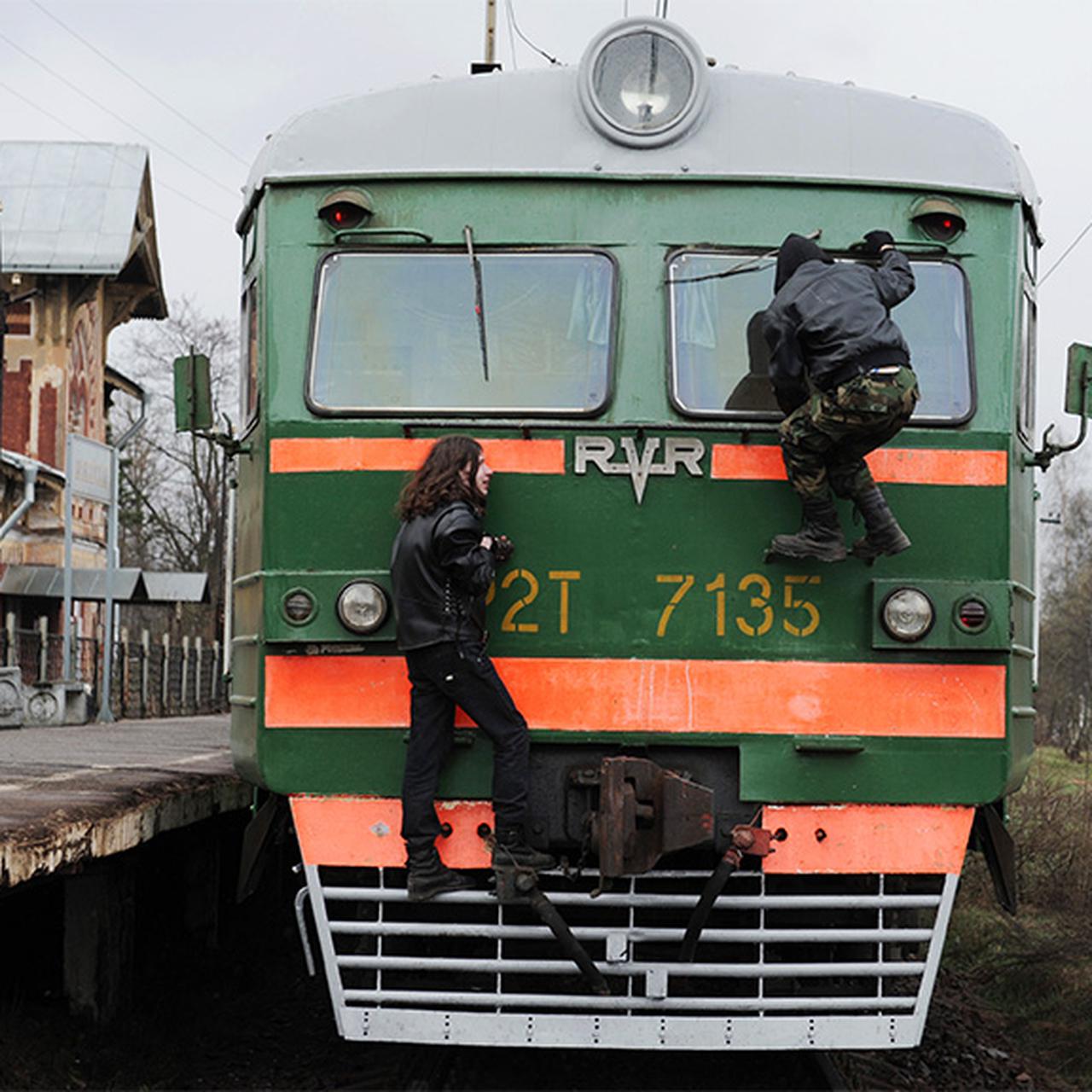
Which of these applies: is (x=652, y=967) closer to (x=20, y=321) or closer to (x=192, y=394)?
(x=192, y=394)

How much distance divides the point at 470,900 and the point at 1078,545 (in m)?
60.5

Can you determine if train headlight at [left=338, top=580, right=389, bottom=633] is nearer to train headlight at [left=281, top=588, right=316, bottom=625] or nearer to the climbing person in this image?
train headlight at [left=281, top=588, right=316, bottom=625]

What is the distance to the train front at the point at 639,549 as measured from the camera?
5.74 meters

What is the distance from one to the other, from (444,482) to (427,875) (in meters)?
1.26

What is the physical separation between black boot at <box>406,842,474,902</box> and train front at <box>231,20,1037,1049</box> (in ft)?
0.19

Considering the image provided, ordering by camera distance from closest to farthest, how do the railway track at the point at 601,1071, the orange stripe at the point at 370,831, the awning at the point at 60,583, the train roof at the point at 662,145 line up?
the orange stripe at the point at 370,831, the train roof at the point at 662,145, the railway track at the point at 601,1071, the awning at the point at 60,583

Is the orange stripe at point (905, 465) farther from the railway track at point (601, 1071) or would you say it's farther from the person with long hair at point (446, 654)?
the railway track at point (601, 1071)

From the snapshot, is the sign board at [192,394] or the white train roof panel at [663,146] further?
the sign board at [192,394]

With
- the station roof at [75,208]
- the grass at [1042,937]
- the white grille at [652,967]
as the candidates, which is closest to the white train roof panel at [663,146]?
the white grille at [652,967]

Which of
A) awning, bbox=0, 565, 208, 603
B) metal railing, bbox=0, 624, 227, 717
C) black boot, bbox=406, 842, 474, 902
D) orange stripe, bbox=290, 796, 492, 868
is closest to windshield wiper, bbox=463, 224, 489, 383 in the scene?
orange stripe, bbox=290, 796, 492, 868

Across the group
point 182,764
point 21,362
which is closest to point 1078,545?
point 21,362

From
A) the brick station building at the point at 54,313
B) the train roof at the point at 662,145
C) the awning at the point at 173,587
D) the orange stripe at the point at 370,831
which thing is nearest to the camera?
the orange stripe at the point at 370,831

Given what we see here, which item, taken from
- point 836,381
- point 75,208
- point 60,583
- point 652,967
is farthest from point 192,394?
point 75,208

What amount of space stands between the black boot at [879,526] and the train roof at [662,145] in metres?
1.15
